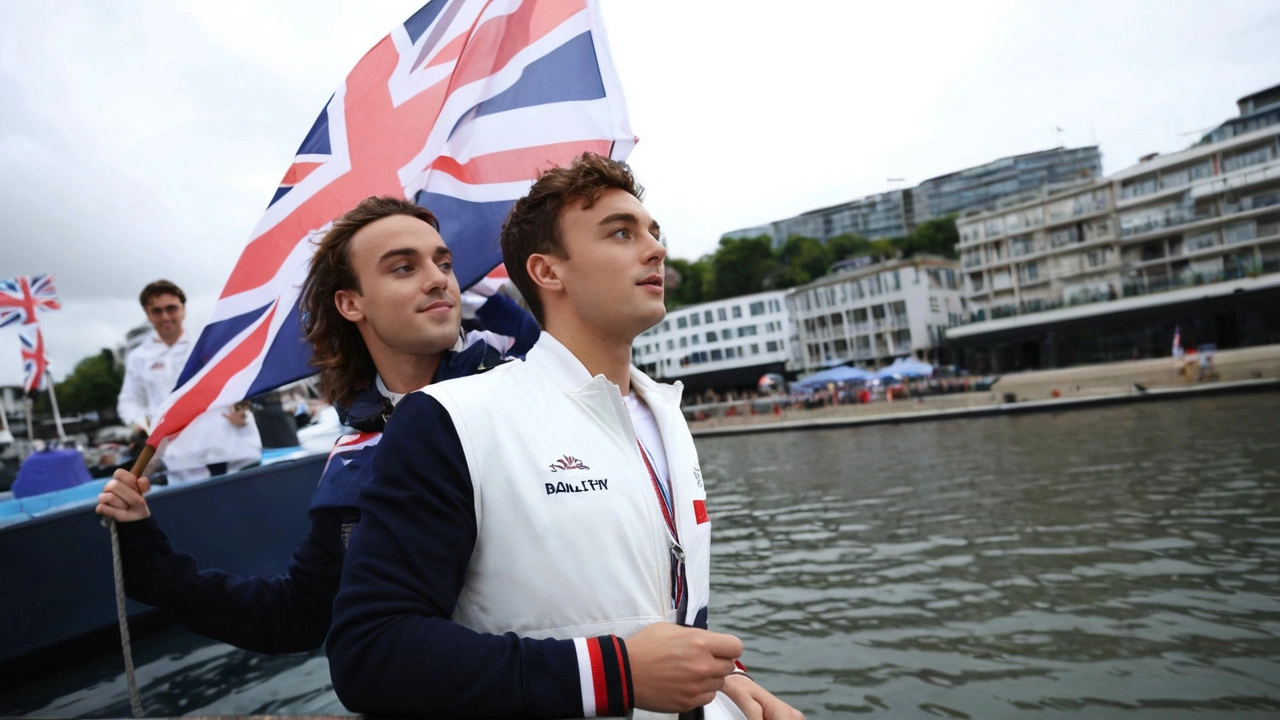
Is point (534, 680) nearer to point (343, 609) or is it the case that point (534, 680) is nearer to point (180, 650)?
point (343, 609)

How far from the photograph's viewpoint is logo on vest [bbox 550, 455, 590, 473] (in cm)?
158

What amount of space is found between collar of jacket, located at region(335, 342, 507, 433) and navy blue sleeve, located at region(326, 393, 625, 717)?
2.66 ft

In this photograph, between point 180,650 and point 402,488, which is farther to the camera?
point 180,650

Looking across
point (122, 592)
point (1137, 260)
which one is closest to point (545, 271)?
point (122, 592)

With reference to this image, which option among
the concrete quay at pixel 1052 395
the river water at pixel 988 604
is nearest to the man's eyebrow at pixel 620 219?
the river water at pixel 988 604

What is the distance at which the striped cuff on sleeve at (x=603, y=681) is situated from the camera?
4.46 feet

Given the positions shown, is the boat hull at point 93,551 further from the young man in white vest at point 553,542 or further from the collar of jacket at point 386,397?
the young man in white vest at point 553,542

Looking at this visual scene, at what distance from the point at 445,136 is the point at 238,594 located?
6.23ft

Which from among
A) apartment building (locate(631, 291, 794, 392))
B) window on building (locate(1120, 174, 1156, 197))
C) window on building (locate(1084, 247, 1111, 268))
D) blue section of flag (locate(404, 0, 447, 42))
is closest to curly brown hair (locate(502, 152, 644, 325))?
blue section of flag (locate(404, 0, 447, 42))

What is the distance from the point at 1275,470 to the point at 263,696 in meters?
15.7

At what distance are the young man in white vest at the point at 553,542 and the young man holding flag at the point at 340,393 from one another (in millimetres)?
517

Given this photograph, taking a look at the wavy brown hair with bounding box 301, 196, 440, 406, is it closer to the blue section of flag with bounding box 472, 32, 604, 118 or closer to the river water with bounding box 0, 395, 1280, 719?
the blue section of flag with bounding box 472, 32, 604, 118

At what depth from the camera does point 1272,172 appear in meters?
55.8

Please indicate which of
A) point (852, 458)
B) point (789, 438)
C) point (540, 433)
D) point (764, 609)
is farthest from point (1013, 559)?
point (789, 438)
